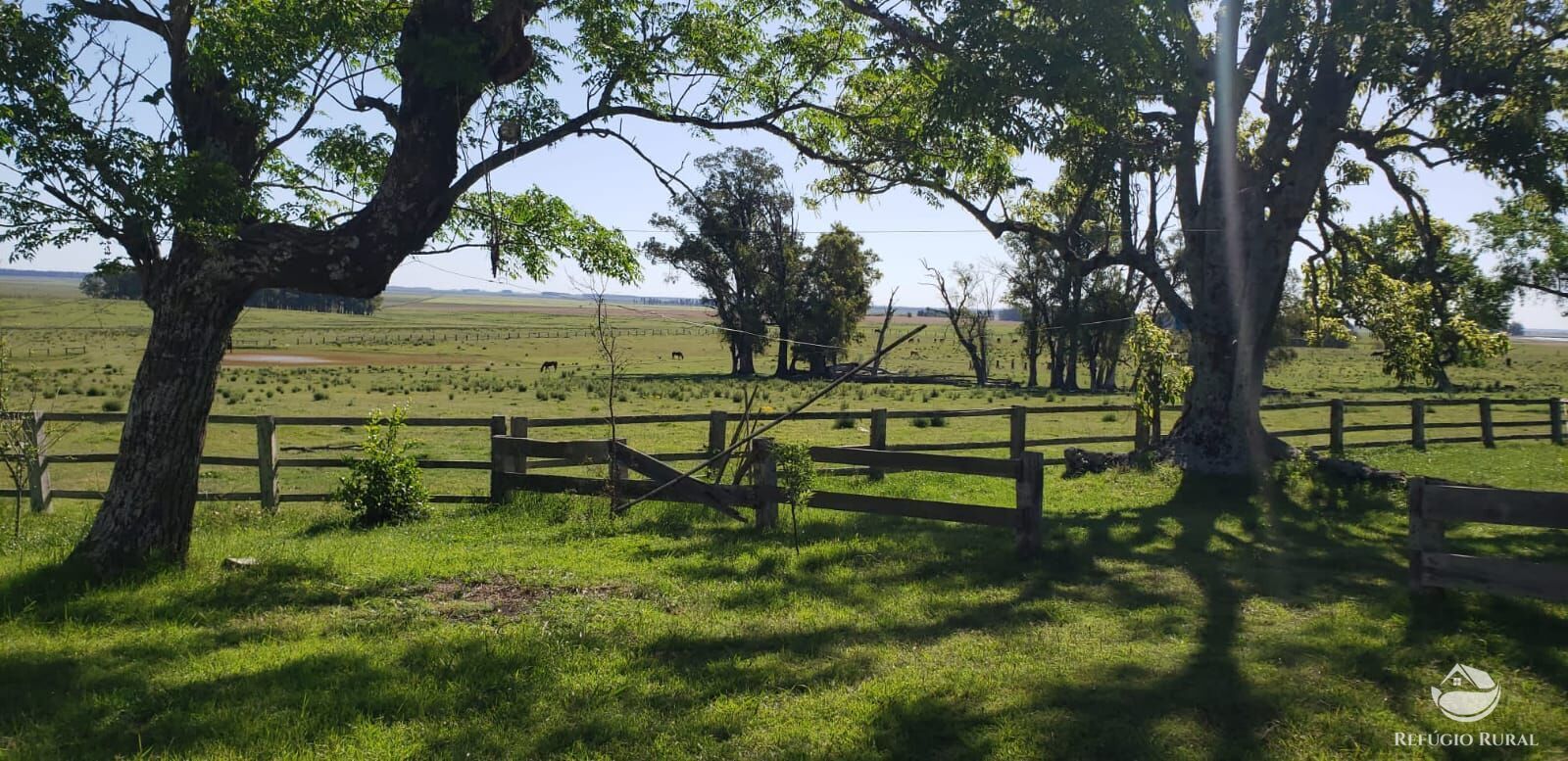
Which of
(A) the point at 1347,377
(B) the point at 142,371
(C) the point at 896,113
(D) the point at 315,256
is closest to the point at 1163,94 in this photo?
(C) the point at 896,113

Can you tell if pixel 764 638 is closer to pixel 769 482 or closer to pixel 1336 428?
pixel 769 482

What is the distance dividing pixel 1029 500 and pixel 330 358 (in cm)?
6714

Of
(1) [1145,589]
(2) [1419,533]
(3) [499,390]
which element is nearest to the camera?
(2) [1419,533]

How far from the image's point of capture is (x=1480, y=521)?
20.8 feet

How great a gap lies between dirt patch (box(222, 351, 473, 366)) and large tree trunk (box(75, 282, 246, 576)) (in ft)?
181

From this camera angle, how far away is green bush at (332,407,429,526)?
1130cm

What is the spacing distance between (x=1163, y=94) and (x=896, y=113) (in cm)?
318

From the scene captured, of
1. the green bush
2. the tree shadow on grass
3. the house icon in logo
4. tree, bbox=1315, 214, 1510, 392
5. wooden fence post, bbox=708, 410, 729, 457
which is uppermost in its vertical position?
tree, bbox=1315, 214, 1510, 392

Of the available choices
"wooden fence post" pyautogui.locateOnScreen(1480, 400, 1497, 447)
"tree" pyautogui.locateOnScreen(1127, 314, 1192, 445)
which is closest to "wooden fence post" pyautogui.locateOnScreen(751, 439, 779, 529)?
"tree" pyautogui.locateOnScreen(1127, 314, 1192, 445)

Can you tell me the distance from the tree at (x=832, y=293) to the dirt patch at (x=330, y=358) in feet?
90.7

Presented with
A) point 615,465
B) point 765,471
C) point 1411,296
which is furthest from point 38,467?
point 1411,296

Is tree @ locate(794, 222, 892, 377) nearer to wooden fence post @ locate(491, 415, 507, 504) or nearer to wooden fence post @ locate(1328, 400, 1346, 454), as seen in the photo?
wooden fence post @ locate(1328, 400, 1346, 454)

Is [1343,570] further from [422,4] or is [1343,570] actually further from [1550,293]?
[1550,293]

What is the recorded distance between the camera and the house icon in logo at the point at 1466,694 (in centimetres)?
505
